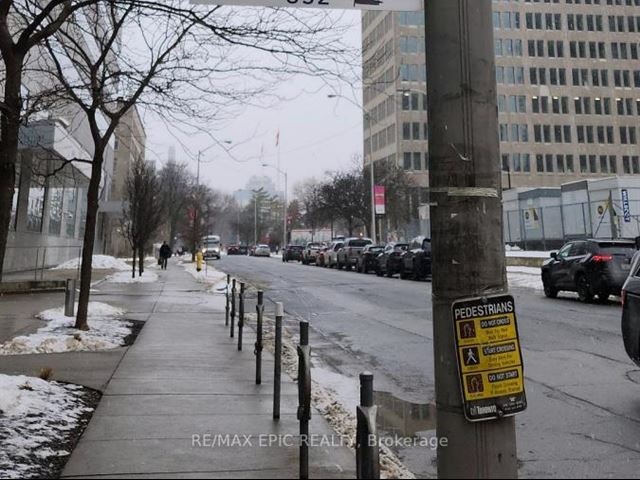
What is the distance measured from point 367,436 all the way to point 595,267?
571 inches

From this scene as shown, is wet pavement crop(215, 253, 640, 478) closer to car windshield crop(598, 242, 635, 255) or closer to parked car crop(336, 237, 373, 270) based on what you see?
car windshield crop(598, 242, 635, 255)

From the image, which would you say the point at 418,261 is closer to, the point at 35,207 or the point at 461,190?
the point at 35,207

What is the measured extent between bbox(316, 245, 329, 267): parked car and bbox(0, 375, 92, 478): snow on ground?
34707 millimetres

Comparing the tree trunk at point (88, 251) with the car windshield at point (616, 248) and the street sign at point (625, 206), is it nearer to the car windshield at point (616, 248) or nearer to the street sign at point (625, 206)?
the car windshield at point (616, 248)

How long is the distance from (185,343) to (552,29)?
8699 cm

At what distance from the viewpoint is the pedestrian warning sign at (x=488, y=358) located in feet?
7.39

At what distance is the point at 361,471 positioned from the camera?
2.72 m

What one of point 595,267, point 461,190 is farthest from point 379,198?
point 461,190

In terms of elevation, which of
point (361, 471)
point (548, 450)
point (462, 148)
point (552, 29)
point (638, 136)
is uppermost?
point (552, 29)

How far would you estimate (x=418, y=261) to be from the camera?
24859 millimetres

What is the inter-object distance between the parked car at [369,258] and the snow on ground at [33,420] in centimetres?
2563

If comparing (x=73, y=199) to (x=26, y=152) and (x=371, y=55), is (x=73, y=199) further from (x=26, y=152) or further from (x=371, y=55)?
(x=371, y=55)

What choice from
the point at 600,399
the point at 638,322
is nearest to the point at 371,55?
the point at 638,322

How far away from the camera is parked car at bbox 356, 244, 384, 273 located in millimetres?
31203
